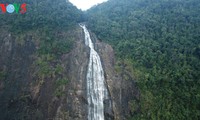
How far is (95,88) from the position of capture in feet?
87.1

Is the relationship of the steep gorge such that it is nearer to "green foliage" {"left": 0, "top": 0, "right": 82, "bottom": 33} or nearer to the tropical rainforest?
the tropical rainforest

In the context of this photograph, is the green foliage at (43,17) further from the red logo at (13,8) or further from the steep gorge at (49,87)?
the steep gorge at (49,87)

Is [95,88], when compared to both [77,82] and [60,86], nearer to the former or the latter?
[77,82]

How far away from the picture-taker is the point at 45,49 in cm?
3016

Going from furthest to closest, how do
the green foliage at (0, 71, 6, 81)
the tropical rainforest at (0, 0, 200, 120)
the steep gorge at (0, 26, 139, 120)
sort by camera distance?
the green foliage at (0, 71, 6, 81) → the tropical rainforest at (0, 0, 200, 120) → the steep gorge at (0, 26, 139, 120)

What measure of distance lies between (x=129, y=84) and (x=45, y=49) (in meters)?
12.2

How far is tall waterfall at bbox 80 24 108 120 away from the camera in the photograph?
24202 millimetres

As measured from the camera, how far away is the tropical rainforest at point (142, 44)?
25.5 metres

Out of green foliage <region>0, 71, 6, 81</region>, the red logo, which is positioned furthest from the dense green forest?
green foliage <region>0, 71, 6, 81</region>

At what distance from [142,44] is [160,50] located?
2813mm

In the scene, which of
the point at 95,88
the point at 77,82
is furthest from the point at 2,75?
the point at 95,88

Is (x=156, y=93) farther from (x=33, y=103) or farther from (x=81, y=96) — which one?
(x=33, y=103)

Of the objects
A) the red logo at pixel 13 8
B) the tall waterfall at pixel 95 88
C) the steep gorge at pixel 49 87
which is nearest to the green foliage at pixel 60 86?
the steep gorge at pixel 49 87

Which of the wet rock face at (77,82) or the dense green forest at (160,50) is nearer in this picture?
the wet rock face at (77,82)
